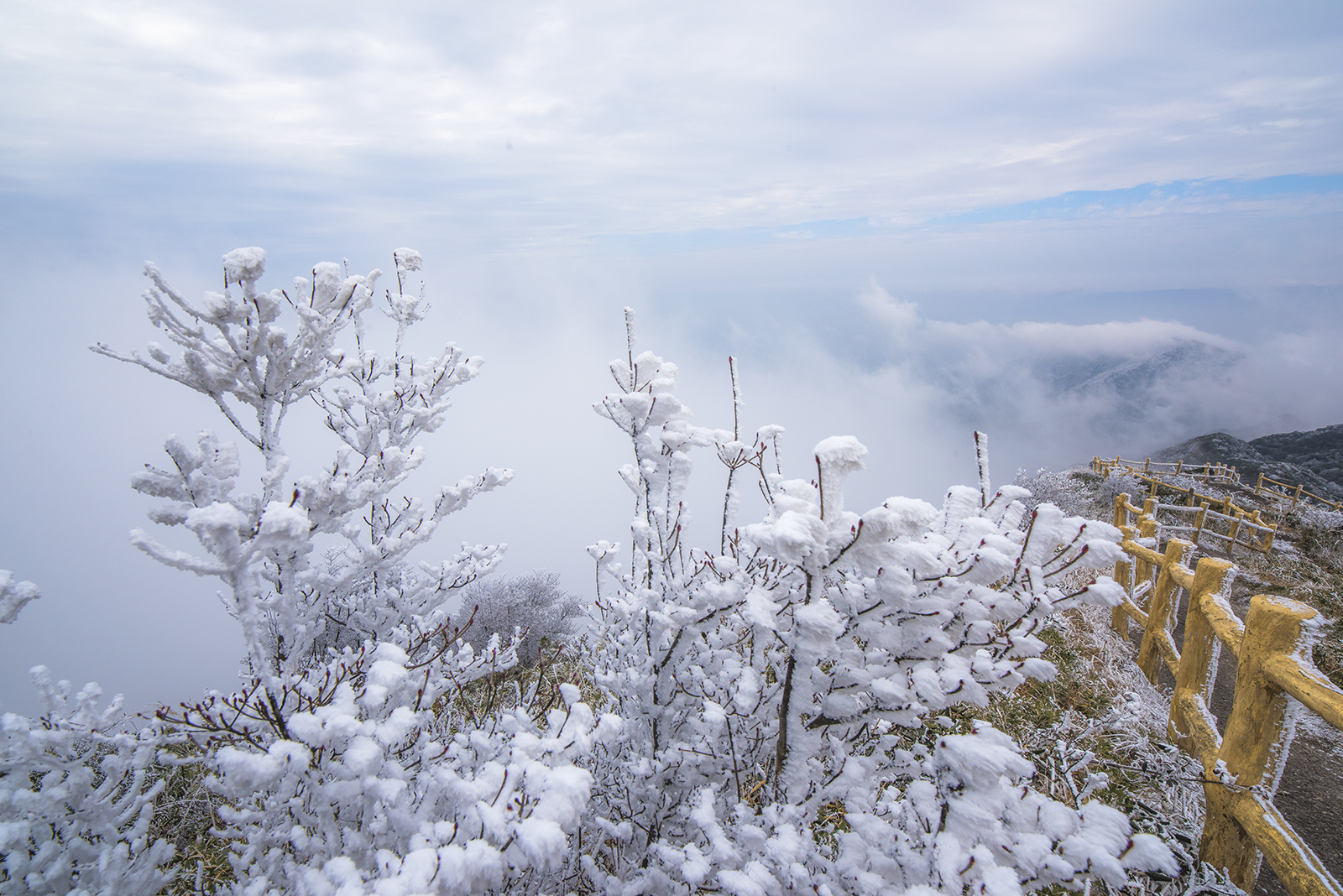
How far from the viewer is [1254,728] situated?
2365mm

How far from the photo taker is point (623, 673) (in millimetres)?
2801

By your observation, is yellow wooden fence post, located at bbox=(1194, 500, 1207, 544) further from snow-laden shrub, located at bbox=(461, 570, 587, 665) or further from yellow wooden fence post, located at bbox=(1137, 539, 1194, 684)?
snow-laden shrub, located at bbox=(461, 570, 587, 665)

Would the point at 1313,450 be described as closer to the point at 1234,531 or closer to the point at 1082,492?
the point at 1082,492

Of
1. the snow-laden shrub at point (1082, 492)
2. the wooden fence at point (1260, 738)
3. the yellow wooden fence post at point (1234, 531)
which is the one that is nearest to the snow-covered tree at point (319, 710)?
the wooden fence at point (1260, 738)

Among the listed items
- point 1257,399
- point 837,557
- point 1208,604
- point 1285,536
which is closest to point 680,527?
point 837,557

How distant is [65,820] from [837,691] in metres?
3.26

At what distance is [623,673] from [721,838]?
1.07 meters

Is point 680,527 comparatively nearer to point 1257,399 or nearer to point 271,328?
point 271,328

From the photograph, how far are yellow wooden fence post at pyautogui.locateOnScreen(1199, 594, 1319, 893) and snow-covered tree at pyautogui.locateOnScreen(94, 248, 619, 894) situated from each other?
108 inches

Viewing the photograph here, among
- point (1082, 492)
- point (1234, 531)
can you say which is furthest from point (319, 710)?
point (1082, 492)

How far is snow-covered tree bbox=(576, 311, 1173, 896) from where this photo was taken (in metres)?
1.63

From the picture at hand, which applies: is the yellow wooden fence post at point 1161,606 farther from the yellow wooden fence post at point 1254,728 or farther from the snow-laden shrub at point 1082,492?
the snow-laden shrub at point 1082,492

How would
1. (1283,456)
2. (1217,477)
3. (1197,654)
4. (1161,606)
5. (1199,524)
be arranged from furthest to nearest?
(1283,456) < (1217,477) < (1199,524) < (1161,606) < (1197,654)

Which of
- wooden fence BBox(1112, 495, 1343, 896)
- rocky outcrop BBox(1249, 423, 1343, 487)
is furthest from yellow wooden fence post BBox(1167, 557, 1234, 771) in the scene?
rocky outcrop BBox(1249, 423, 1343, 487)
